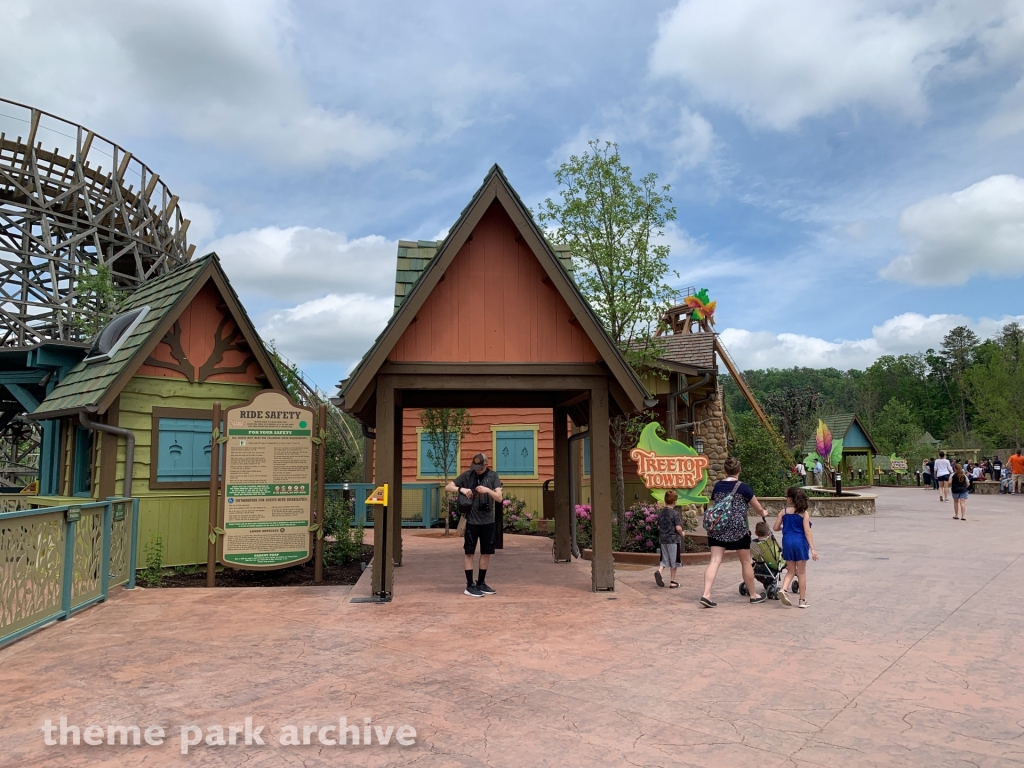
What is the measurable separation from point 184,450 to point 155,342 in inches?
68.7

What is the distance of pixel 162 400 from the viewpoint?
1092 cm

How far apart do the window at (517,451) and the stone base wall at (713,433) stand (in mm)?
5441

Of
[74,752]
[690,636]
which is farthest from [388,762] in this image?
[690,636]

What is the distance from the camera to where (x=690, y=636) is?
6715 millimetres

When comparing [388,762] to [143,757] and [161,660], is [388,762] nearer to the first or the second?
[143,757]

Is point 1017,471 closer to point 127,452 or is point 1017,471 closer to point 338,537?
point 338,537

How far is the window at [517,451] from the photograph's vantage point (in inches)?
750

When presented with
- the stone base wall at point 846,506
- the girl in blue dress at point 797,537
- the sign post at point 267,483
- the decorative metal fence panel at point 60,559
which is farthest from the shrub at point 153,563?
the stone base wall at point 846,506

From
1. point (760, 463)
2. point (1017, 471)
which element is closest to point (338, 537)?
point (760, 463)

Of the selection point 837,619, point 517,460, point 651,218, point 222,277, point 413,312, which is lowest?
point 837,619

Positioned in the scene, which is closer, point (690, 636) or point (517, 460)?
point (690, 636)

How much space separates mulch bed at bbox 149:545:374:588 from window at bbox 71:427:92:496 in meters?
2.12

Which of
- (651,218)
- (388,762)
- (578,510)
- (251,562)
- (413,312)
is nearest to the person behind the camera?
(388,762)

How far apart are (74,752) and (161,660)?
1982 millimetres
